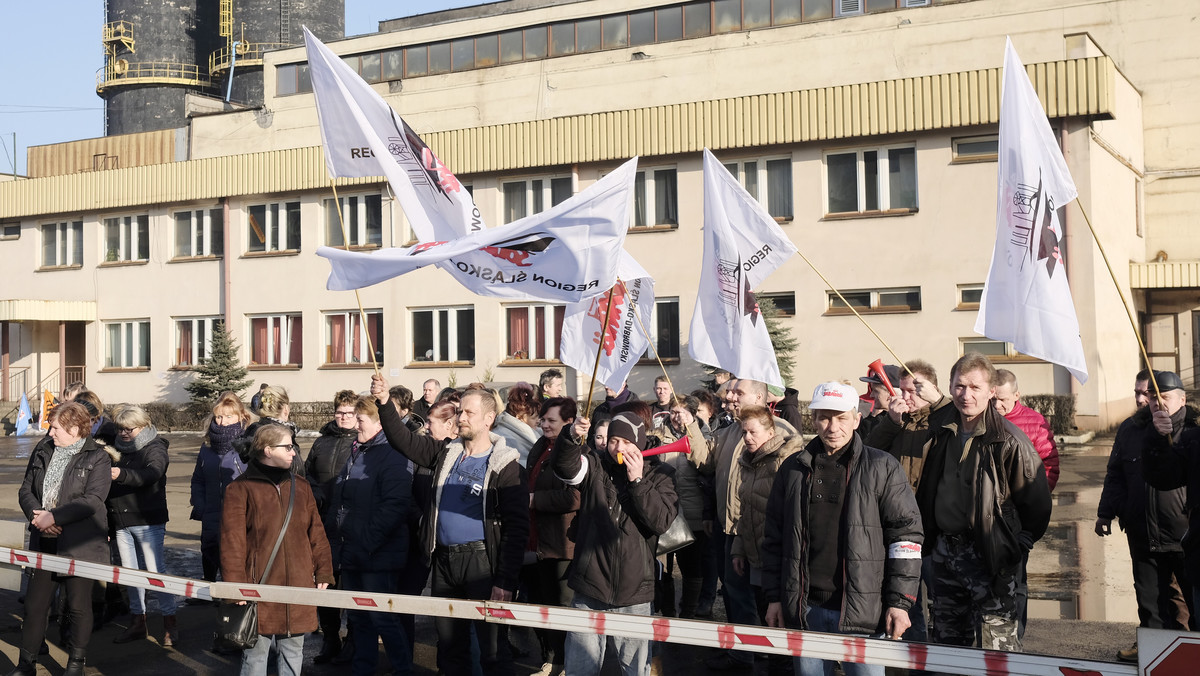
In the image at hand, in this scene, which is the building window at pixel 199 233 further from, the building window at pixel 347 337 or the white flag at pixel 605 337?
the white flag at pixel 605 337

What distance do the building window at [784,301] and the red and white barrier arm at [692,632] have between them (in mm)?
20816

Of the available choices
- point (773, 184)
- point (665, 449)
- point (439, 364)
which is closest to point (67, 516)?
point (665, 449)

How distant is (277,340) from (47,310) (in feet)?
27.5

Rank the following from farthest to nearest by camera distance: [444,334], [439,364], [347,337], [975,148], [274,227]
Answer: [274,227] < [347,337] < [444,334] < [439,364] < [975,148]

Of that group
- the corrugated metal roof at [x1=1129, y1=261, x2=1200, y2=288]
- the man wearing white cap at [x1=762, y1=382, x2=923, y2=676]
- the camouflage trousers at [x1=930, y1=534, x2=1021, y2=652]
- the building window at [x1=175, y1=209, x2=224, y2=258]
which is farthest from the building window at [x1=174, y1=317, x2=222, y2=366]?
the man wearing white cap at [x1=762, y1=382, x2=923, y2=676]

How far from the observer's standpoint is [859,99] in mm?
24719

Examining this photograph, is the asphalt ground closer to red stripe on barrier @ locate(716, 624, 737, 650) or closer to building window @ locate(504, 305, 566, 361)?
red stripe on barrier @ locate(716, 624, 737, 650)

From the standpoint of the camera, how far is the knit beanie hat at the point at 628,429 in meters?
5.68

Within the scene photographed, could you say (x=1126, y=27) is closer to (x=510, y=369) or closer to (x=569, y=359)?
(x=510, y=369)

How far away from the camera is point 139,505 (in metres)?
8.41

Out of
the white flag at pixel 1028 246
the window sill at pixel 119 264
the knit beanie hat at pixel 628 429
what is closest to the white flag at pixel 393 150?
the knit beanie hat at pixel 628 429

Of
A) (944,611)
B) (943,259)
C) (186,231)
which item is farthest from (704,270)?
(186,231)

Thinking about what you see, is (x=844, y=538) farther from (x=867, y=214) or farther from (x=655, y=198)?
(x=655, y=198)

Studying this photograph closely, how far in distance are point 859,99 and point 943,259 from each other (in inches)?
160
